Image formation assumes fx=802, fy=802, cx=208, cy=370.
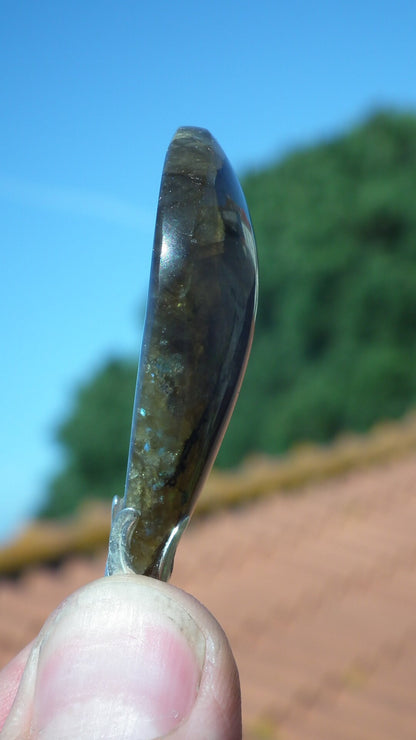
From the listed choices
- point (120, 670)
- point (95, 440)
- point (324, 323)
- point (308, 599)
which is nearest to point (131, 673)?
point (120, 670)

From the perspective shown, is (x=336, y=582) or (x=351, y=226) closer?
(x=336, y=582)

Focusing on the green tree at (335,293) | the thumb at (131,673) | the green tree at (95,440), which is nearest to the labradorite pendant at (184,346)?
the thumb at (131,673)

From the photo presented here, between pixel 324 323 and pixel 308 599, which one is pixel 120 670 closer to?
pixel 308 599

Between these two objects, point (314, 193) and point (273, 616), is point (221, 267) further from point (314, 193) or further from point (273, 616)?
point (314, 193)

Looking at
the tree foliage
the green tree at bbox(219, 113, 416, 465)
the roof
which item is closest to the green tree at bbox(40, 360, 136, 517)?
the tree foliage

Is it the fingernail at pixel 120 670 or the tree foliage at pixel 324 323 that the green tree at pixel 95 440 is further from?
the fingernail at pixel 120 670

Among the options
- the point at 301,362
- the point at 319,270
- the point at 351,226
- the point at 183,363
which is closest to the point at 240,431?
the point at 301,362

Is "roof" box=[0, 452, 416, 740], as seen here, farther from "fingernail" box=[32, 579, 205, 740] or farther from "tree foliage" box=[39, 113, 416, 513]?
"tree foliage" box=[39, 113, 416, 513]
